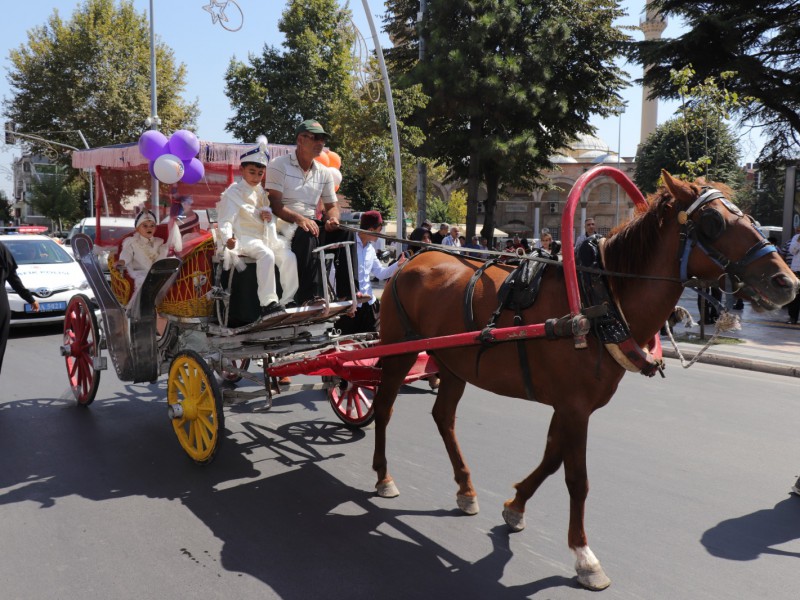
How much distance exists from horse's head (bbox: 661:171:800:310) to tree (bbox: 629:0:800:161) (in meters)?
17.5

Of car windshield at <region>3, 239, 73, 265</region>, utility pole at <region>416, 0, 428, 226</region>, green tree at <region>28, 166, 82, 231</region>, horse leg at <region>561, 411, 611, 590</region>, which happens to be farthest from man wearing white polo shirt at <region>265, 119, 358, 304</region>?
green tree at <region>28, 166, 82, 231</region>

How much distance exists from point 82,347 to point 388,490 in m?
3.82

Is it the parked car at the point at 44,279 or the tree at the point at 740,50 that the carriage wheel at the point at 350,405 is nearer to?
the parked car at the point at 44,279

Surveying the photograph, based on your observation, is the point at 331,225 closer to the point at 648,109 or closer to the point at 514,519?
the point at 514,519

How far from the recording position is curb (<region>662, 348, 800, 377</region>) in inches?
349

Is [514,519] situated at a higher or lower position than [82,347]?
lower

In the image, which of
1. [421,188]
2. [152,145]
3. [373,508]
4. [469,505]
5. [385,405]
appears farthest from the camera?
[421,188]

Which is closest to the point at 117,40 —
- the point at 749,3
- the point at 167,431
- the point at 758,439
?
the point at 749,3

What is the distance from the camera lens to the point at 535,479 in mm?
3861

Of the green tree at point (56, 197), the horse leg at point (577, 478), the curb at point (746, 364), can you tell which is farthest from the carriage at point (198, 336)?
the green tree at point (56, 197)

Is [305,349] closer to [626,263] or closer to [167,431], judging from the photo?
[167,431]

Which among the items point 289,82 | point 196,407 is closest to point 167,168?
point 196,407

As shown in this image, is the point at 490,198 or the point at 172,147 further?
the point at 490,198

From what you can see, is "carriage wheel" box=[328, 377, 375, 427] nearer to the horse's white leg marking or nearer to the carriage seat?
the carriage seat
